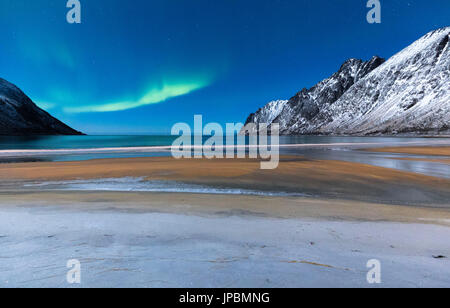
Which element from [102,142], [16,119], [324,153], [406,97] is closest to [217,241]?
[324,153]

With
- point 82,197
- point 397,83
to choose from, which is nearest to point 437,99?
point 397,83

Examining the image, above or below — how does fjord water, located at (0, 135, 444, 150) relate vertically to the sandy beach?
above

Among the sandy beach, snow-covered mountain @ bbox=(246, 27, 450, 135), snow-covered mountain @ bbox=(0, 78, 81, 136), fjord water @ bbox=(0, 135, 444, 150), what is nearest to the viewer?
the sandy beach

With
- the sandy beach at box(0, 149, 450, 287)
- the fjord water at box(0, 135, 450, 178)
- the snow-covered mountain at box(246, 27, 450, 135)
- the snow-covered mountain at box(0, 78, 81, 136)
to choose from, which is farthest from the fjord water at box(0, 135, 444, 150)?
the snow-covered mountain at box(0, 78, 81, 136)

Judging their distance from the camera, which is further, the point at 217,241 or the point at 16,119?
the point at 16,119

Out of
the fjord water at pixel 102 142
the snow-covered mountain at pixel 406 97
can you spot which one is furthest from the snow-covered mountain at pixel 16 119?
the snow-covered mountain at pixel 406 97

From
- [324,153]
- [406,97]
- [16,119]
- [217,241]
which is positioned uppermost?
[406,97]

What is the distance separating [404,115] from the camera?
137 metres

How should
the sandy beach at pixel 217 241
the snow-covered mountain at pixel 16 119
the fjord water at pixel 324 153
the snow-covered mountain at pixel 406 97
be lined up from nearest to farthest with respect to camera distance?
the sandy beach at pixel 217 241
the fjord water at pixel 324 153
the snow-covered mountain at pixel 406 97
the snow-covered mountain at pixel 16 119

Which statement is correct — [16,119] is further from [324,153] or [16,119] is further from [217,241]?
[217,241]

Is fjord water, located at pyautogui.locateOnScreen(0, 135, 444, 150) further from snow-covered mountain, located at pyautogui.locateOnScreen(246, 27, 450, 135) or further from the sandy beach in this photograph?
snow-covered mountain, located at pyautogui.locateOnScreen(246, 27, 450, 135)

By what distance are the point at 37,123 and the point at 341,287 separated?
249731 mm

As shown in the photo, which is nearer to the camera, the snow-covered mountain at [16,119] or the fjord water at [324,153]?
the fjord water at [324,153]

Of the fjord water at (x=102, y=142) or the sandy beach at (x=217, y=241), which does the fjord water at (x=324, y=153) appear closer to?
the fjord water at (x=102, y=142)
